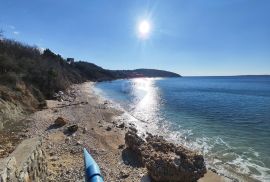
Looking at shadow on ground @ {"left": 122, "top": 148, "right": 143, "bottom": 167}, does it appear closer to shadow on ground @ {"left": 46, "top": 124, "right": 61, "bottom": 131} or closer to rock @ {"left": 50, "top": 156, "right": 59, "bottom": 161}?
rock @ {"left": 50, "top": 156, "right": 59, "bottom": 161}

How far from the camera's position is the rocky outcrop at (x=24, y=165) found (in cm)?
555

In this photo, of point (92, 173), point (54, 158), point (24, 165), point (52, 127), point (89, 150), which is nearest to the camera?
point (24, 165)

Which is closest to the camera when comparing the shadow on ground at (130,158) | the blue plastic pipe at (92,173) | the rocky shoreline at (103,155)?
the blue plastic pipe at (92,173)

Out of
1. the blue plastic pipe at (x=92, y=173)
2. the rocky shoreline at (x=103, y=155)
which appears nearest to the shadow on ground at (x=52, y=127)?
the rocky shoreline at (x=103, y=155)

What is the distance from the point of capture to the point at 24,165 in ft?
21.5

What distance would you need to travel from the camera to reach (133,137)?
541 inches

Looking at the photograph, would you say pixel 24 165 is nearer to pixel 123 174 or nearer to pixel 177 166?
pixel 123 174

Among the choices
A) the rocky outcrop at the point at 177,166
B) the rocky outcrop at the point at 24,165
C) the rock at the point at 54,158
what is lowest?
the rock at the point at 54,158

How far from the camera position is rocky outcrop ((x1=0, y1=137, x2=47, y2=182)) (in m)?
5.55

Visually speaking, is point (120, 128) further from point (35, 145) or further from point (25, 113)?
point (35, 145)

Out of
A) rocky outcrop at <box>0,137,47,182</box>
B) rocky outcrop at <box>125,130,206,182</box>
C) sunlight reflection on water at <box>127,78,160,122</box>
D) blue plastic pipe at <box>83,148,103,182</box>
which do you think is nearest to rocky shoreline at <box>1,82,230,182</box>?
rocky outcrop at <box>125,130,206,182</box>

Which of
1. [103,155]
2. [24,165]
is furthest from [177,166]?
[24,165]

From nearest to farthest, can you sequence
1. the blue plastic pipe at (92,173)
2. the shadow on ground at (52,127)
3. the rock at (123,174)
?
the blue plastic pipe at (92,173), the rock at (123,174), the shadow on ground at (52,127)

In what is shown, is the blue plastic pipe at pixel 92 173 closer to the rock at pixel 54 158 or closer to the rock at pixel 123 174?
the rock at pixel 123 174
